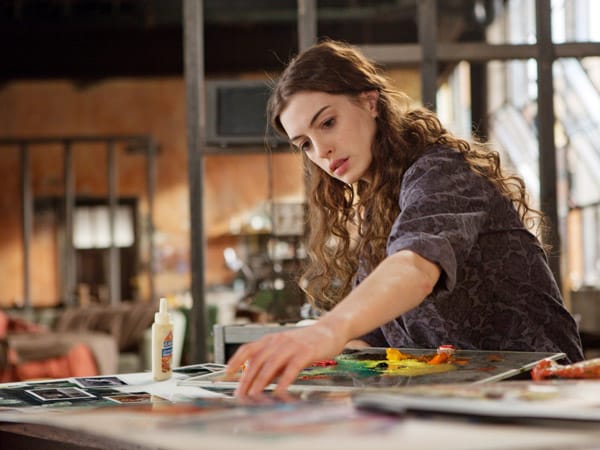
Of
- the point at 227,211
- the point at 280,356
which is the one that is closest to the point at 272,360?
the point at 280,356

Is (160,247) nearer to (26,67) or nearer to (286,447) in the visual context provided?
(26,67)

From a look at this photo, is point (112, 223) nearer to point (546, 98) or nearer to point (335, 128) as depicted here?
point (546, 98)

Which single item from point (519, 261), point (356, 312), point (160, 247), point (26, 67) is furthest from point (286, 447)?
point (160, 247)

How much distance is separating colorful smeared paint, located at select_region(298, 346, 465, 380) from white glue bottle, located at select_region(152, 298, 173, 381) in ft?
0.97

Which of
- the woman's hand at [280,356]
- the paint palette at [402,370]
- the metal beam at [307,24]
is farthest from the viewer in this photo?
the metal beam at [307,24]

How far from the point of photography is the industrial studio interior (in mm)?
951

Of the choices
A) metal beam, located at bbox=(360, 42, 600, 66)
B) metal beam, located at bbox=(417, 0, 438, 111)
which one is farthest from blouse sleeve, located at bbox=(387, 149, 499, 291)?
metal beam, located at bbox=(360, 42, 600, 66)

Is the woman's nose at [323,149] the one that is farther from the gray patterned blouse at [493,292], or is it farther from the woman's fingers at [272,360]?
the woman's fingers at [272,360]

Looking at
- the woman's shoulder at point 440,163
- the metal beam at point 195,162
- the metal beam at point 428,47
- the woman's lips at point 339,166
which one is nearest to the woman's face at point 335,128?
the woman's lips at point 339,166

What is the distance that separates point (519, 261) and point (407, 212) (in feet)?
1.10

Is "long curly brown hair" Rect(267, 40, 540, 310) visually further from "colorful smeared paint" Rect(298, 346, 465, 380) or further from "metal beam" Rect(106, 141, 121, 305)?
"metal beam" Rect(106, 141, 121, 305)

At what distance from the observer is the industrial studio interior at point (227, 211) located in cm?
95

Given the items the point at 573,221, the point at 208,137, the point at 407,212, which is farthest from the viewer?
the point at 573,221

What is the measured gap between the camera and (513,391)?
3.45ft
